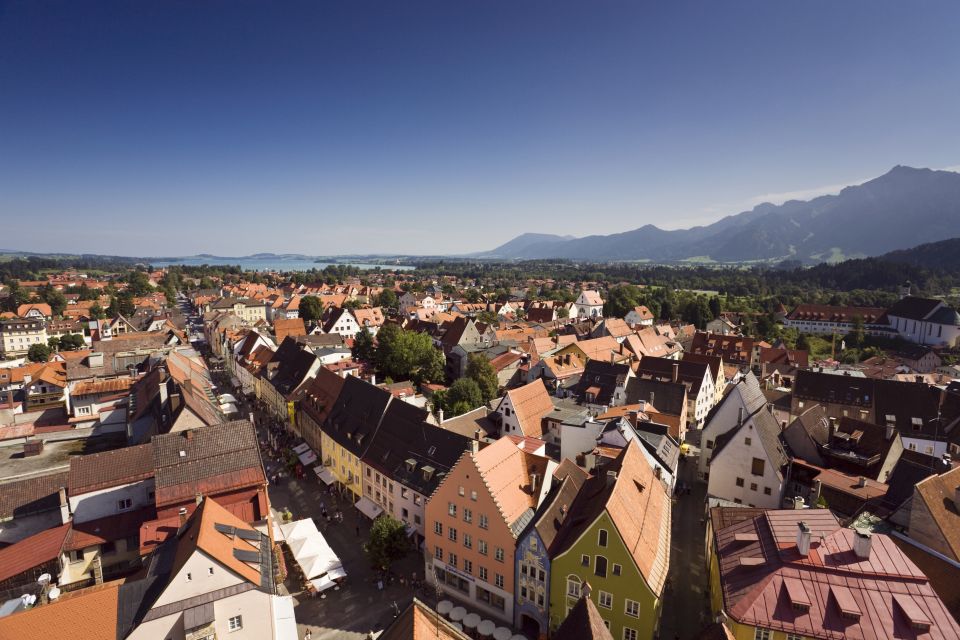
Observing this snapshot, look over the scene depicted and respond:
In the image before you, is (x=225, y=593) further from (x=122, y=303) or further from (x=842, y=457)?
(x=122, y=303)

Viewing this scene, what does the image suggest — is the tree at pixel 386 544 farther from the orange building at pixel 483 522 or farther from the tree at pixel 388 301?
the tree at pixel 388 301

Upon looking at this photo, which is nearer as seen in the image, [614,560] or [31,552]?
[614,560]

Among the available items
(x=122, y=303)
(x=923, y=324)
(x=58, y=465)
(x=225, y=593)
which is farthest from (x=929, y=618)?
(x=122, y=303)

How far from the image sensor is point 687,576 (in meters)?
31.2

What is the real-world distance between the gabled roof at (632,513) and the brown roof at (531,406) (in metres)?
16.2

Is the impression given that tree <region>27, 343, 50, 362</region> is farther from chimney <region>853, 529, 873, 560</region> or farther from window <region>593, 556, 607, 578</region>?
chimney <region>853, 529, 873, 560</region>

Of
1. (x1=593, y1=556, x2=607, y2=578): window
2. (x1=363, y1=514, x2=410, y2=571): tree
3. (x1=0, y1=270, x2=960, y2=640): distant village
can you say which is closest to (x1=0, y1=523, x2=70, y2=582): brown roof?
(x1=0, y1=270, x2=960, y2=640): distant village

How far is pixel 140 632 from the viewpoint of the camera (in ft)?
66.0

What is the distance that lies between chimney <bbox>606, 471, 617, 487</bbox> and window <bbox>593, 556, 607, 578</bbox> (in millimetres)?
3960

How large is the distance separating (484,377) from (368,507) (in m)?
23.9

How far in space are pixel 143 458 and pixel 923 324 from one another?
16796 cm

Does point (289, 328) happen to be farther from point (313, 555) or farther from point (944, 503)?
point (944, 503)

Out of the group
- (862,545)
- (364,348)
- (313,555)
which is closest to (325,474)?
(313,555)

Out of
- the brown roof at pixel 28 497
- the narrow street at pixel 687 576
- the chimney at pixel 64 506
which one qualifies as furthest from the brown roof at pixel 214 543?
the narrow street at pixel 687 576
